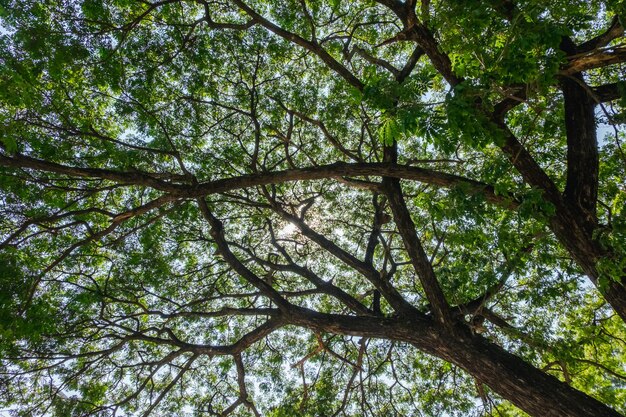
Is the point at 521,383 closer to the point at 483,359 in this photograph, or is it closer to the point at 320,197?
the point at 483,359

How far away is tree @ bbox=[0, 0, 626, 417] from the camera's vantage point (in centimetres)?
347

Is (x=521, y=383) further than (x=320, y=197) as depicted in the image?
No

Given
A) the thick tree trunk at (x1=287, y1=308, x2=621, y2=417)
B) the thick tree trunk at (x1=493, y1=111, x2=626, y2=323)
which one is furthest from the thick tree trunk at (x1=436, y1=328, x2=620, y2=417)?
the thick tree trunk at (x1=493, y1=111, x2=626, y2=323)

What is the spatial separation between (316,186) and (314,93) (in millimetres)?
1677

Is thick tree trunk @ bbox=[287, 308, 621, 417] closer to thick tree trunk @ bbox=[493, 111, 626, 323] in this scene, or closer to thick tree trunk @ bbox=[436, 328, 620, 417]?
thick tree trunk @ bbox=[436, 328, 620, 417]

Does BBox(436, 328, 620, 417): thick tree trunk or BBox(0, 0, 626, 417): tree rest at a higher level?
BBox(0, 0, 626, 417): tree

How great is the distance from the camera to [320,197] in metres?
7.56

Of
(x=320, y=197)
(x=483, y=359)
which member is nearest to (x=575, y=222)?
(x=483, y=359)

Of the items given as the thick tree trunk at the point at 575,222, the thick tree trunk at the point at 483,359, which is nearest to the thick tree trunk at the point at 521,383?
the thick tree trunk at the point at 483,359

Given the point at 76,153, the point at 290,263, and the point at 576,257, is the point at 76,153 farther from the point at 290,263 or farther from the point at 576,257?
the point at 576,257

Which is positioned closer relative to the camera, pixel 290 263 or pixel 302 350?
pixel 290 263

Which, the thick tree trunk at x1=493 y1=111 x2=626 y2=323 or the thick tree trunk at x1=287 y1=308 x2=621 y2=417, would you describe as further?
the thick tree trunk at x1=287 y1=308 x2=621 y2=417

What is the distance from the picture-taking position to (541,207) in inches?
132

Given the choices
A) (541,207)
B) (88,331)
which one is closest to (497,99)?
(541,207)
